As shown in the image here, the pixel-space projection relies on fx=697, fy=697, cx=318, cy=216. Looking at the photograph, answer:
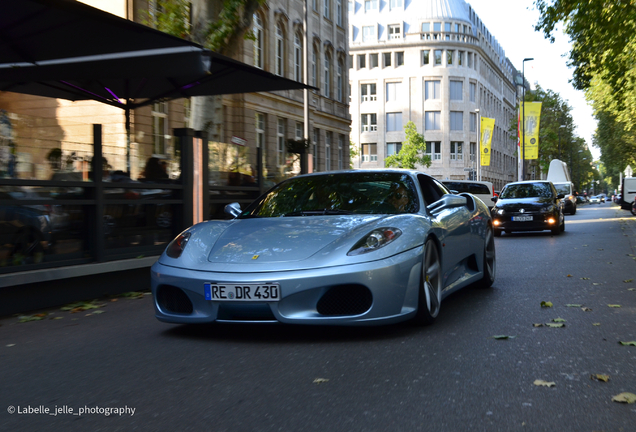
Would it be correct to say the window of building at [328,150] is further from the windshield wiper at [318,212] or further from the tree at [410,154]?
the windshield wiper at [318,212]

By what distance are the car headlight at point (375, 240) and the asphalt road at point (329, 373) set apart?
63 cm

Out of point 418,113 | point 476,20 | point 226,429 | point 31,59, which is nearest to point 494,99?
point 476,20

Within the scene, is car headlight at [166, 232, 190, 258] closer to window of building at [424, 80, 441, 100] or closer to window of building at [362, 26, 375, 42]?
window of building at [424, 80, 441, 100]

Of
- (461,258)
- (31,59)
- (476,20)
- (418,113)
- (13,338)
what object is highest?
(476,20)

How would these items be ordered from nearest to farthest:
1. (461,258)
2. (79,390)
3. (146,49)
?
(79,390) < (461,258) < (146,49)

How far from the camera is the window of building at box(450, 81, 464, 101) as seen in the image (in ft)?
266

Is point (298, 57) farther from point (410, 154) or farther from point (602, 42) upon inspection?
point (410, 154)

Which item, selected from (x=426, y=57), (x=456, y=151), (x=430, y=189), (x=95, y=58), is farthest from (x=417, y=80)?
(x=430, y=189)

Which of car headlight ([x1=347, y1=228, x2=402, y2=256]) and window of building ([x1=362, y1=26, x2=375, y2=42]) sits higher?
window of building ([x1=362, y1=26, x2=375, y2=42])

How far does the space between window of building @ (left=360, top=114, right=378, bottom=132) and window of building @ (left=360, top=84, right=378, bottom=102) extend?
191 centimetres

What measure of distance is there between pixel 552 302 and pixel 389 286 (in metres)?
2.58

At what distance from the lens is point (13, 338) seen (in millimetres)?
5438

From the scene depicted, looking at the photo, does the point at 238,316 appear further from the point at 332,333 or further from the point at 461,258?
the point at 461,258

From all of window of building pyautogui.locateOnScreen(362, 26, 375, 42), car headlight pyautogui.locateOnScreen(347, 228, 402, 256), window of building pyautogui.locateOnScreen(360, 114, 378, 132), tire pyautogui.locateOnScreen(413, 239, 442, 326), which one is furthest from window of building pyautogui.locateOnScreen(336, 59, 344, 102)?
window of building pyautogui.locateOnScreen(362, 26, 375, 42)
